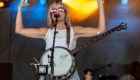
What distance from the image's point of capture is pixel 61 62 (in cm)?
286

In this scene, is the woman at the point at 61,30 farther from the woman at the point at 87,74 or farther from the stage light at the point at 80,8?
the stage light at the point at 80,8

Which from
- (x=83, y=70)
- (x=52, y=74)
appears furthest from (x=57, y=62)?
(x=83, y=70)

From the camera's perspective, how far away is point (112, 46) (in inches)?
239

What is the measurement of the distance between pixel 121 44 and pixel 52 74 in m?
A: 3.84

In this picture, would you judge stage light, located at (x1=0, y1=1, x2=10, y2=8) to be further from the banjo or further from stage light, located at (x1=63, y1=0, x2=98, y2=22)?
the banjo

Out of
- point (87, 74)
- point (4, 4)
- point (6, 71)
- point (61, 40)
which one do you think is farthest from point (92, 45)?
point (61, 40)

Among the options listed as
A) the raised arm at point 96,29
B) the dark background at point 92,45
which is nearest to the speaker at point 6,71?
the dark background at point 92,45

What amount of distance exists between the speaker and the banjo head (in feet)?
11.7

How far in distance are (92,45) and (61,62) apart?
3438mm

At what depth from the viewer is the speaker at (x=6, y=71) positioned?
A: 6.06 meters

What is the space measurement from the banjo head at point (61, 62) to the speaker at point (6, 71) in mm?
3580

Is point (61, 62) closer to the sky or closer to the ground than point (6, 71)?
closer to the sky

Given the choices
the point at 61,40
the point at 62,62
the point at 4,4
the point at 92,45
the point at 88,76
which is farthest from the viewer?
the point at 92,45

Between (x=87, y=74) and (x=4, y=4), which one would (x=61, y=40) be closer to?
(x=87, y=74)
